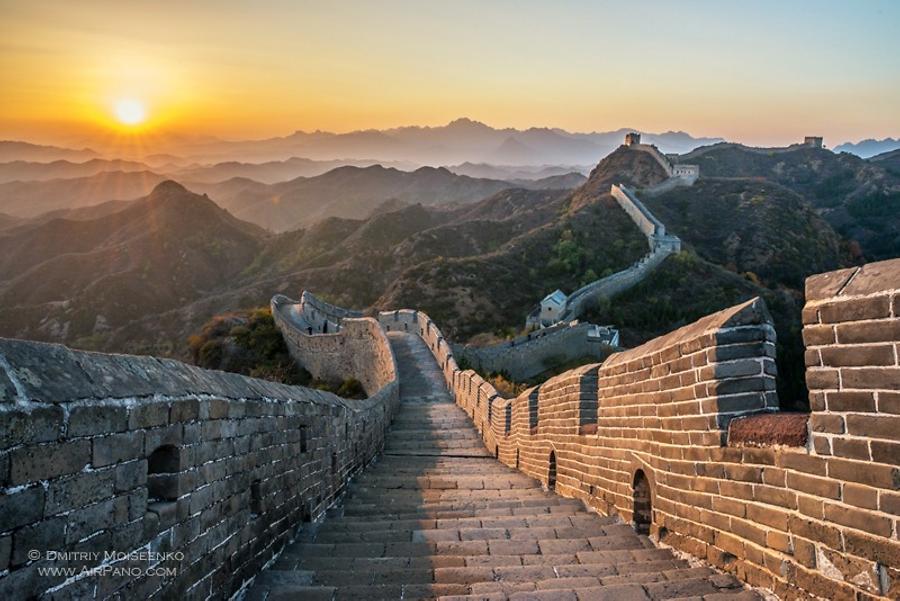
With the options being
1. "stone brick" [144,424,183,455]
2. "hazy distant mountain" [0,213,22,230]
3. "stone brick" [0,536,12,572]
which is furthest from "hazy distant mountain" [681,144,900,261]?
"hazy distant mountain" [0,213,22,230]

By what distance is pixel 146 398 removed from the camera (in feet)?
11.6

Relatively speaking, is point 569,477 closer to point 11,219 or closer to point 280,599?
point 280,599

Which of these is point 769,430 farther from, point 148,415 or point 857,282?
point 148,415

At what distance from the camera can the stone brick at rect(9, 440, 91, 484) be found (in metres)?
2.65

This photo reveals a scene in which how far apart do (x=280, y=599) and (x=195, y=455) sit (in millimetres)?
1034

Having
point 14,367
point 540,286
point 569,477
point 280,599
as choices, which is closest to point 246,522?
point 280,599

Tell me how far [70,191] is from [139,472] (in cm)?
21080

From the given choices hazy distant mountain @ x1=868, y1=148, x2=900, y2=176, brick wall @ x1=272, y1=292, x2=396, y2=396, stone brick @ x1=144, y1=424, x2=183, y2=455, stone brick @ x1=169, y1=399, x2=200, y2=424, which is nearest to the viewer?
stone brick @ x1=144, y1=424, x2=183, y2=455

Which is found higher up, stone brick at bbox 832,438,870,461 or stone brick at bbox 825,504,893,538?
stone brick at bbox 832,438,870,461

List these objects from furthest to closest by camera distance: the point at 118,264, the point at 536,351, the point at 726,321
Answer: the point at 118,264, the point at 536,351, the point at 726,321

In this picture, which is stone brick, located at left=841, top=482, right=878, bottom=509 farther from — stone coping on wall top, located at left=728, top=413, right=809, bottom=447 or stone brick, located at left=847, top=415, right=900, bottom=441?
stone coping on wall top, located at left=728, top=413, right=809, bottom=447

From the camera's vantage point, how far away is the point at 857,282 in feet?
10.3

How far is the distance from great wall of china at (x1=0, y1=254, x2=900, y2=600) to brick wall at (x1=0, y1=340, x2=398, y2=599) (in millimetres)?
11

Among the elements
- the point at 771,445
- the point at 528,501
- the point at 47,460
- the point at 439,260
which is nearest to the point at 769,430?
the point at 771,445
